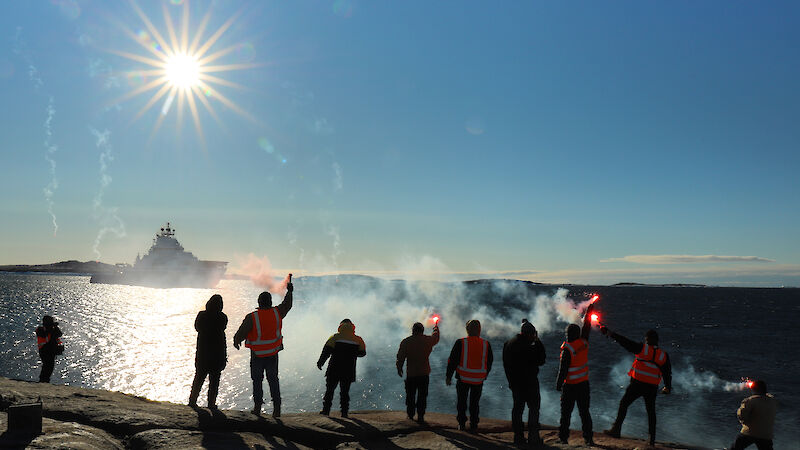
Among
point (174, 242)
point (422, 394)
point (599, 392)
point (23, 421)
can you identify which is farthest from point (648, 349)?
point (174, 242)

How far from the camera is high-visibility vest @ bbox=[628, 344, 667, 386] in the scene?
9.09 meters

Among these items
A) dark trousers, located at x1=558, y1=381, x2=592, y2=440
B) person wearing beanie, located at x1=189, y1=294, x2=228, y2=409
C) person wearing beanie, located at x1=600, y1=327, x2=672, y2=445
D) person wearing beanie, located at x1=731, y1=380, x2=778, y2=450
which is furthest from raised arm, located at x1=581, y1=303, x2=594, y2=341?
person wearing beanie, located at x1=189, y1=294, x2=228, y2=409

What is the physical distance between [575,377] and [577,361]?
0.34 m

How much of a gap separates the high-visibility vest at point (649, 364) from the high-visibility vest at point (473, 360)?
9.17 ft

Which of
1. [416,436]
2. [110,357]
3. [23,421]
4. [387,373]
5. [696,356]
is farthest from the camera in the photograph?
[696,356]

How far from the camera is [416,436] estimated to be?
28.4 feet

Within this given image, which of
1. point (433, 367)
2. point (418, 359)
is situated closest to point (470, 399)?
point (418, 359)

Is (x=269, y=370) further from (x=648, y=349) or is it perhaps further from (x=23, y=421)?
(x=648, y=349)

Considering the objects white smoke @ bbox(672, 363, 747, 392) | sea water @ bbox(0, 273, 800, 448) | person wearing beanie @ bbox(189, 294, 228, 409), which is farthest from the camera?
white smoke @ bbox(672, 363, 747, 392)

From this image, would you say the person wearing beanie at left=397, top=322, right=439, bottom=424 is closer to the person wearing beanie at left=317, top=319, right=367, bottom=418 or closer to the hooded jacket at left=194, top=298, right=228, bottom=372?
the person wearing beanie at left=317, top=319, right=367, bottom=418

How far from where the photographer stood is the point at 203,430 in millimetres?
7602

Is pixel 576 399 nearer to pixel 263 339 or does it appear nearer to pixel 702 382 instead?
pixel 263 339

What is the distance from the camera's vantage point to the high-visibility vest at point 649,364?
909cm

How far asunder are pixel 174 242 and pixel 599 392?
18044 centimetres
